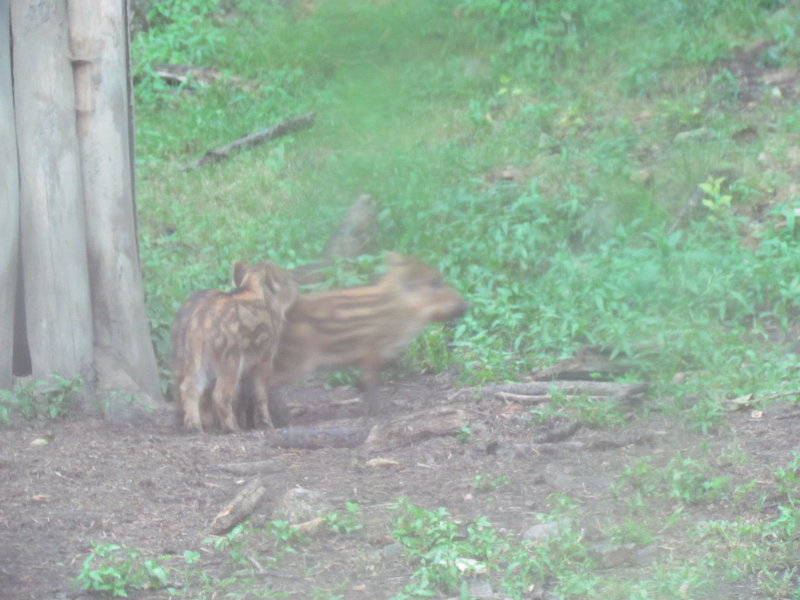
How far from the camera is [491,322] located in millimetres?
7535

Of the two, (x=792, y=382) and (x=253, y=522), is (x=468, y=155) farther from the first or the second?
(x=253, y=522)

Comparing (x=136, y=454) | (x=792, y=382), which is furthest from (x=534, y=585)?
(x=792, y=382)

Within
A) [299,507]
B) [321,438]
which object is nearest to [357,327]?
[321,438]

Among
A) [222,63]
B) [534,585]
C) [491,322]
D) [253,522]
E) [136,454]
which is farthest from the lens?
[222,63]

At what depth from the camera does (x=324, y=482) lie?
512 centimetres

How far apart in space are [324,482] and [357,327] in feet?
5.96

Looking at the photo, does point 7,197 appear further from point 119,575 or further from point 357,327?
point 119,575

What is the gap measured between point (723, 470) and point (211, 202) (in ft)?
18.4

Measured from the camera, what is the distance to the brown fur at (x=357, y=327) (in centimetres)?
677

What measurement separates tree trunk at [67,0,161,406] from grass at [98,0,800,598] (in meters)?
0.73

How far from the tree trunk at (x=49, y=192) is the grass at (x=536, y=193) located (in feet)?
3.27

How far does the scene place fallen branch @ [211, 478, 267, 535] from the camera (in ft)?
15.0

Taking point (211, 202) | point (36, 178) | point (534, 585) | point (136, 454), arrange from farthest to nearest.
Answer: point (211, 202), point (36, 178), point (136, 454), point (534, 585)

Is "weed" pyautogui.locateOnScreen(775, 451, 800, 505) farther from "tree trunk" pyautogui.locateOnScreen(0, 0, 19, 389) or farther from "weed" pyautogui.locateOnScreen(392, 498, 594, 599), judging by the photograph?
"tree trunk" pyautogui.locateOnScreen(0, 0, 19, 389)
